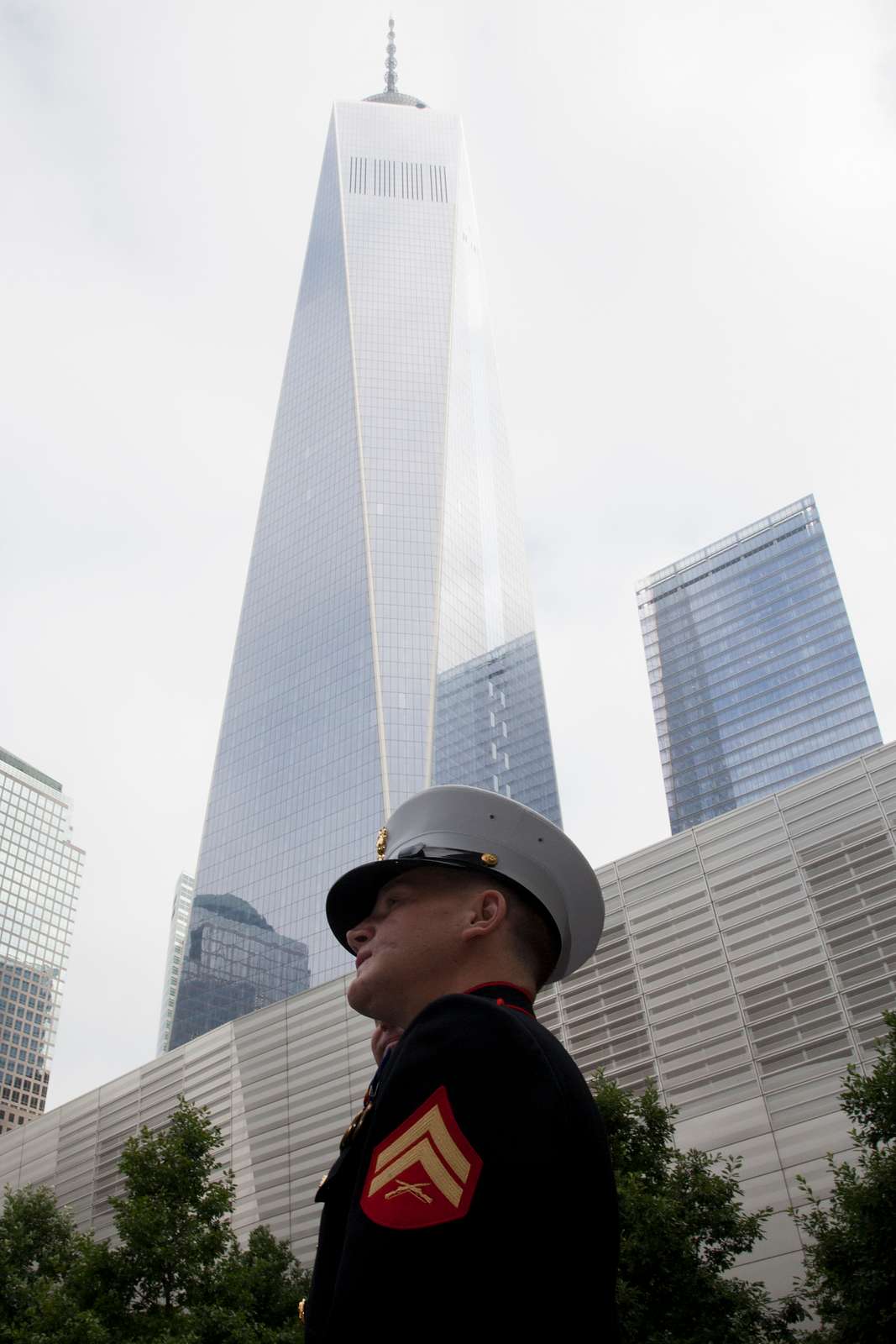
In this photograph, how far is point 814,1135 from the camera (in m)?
21.1

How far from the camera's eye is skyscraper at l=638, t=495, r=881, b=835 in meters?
115

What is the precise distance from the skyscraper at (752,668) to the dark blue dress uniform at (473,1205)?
112 meters

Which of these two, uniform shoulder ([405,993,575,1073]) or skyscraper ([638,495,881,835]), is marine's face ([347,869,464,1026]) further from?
skyscraper ([638,495,881,835])

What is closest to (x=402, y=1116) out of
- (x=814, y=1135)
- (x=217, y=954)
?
(x=814, y=1135)

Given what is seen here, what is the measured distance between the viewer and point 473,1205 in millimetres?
1864

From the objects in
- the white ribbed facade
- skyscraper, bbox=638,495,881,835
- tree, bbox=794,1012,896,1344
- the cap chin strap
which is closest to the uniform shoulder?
the cap chin strap

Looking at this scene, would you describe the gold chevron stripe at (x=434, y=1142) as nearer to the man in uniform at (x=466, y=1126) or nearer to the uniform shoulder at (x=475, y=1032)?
the man in uniform at (x=466, y=1126)

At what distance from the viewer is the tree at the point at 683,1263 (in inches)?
608

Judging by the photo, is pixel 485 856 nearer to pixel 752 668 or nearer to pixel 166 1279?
pixel 166 1279

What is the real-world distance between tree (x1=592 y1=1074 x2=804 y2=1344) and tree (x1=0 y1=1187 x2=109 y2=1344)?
923cm

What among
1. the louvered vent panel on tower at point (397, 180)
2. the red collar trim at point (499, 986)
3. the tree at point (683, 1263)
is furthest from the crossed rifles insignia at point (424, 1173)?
the louvered vent panel on tower at point (397, 180)

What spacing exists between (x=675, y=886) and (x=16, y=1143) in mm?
28207

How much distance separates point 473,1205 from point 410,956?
29.0 inches

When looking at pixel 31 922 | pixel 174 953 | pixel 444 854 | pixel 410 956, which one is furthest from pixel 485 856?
pixel 174 953
